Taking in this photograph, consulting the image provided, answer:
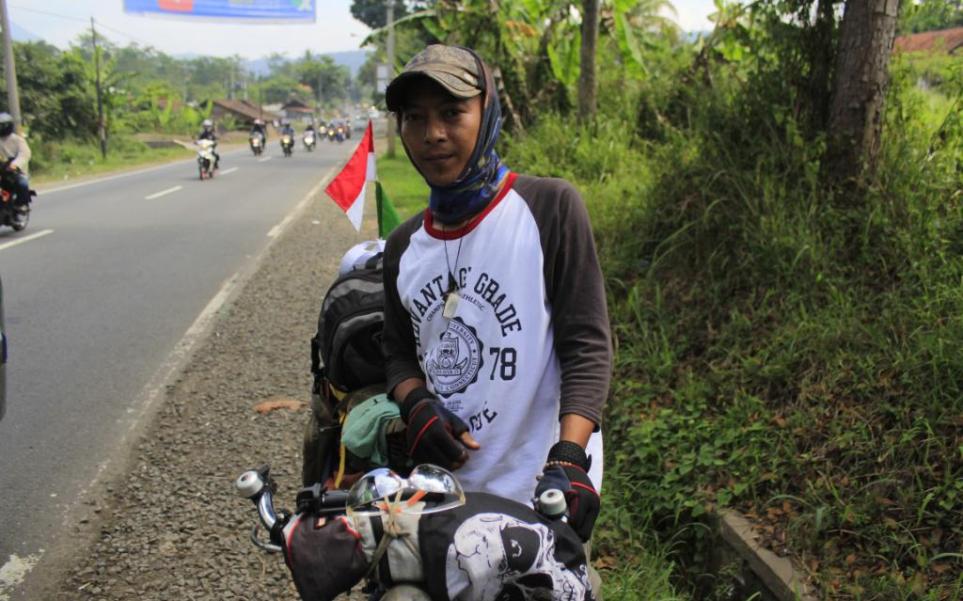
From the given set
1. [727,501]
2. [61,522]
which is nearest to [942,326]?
[727,501]

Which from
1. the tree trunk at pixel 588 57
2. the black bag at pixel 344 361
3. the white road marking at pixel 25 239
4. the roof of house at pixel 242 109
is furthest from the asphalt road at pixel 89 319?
the roof of house at pixel 242 109

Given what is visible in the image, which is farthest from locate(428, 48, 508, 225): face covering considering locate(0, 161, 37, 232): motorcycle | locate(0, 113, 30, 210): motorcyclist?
locate(0, 113, 30, 210): motorcyclist

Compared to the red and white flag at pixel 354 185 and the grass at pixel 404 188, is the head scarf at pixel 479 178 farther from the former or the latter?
the grass at pixel 404 188

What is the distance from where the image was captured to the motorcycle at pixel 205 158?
19.4 meters

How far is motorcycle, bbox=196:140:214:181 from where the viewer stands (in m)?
19.4

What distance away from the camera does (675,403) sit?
3.84 m

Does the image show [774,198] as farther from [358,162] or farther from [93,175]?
[93,175]

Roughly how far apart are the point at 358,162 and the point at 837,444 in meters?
2.56

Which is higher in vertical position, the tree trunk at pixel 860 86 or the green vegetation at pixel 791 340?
the tree trunk at pixel 860 86

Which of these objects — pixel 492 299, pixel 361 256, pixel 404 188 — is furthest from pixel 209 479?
pixel 404 188

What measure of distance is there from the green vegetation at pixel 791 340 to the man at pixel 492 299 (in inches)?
56.2

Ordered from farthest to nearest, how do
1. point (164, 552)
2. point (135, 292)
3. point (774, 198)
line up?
point (135, 292) < point (774, 198) < point (164, 552)

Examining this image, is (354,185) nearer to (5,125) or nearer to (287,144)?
(5,125)

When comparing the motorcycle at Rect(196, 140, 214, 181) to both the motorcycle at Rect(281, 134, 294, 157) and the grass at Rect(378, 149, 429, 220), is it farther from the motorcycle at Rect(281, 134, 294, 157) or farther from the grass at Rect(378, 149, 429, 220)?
the motorcycle at Rect(281, 134, 294, 157)
